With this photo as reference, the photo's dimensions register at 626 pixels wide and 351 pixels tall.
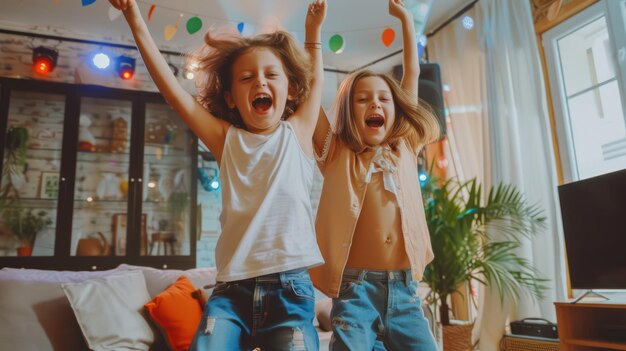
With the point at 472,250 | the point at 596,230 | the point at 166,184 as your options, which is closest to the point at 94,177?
the point at 166,184

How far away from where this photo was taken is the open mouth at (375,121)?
1376 millimetres

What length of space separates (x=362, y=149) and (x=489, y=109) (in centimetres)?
227

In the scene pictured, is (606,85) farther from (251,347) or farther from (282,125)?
(251,347)

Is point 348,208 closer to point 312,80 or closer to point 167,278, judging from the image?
point 312,80

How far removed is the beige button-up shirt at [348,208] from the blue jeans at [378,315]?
0.14 ft

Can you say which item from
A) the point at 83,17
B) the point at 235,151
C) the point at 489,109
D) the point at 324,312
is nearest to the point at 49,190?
the point at 83,17

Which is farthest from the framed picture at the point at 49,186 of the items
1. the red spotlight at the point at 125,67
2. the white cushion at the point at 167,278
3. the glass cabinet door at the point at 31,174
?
the white cushion at the point at 167,278

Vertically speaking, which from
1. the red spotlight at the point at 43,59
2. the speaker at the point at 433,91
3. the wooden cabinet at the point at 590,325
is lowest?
the wooden cabinet at the point at 590,325

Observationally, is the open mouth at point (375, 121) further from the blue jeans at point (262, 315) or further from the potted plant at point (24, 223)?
the potted plant at point (24, 223)

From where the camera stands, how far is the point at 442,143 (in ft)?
13.5

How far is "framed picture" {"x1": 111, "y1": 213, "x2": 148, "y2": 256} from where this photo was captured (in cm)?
363

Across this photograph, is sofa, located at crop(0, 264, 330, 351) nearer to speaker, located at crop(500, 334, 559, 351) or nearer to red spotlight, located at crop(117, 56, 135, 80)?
speaker, located at crop(500, 334, 559, 351)

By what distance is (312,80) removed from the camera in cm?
135

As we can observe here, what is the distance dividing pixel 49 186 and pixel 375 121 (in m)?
3.12
